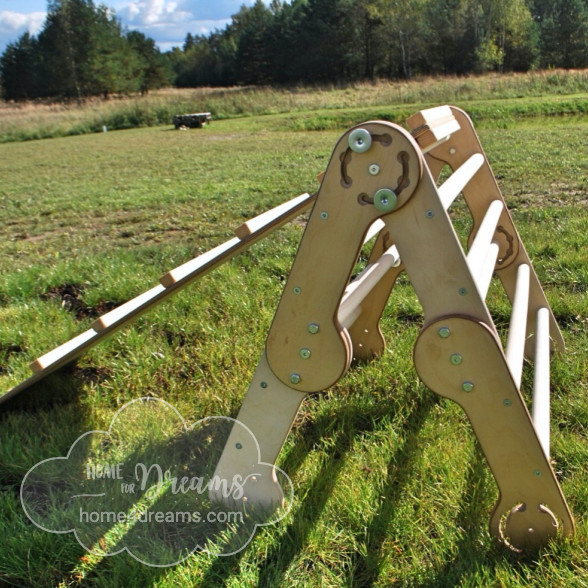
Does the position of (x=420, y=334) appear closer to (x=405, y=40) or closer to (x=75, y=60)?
(x=405, y=40)

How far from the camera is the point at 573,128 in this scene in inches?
491

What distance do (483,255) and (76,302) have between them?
2893 millimetres

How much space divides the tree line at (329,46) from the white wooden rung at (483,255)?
4742 centimetres

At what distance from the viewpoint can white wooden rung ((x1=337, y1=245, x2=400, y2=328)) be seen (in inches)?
79.8

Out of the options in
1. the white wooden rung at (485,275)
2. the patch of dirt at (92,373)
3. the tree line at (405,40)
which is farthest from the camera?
Answer: the tree line at (405,40)

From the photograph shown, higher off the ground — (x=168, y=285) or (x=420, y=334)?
(x=168, y=285)

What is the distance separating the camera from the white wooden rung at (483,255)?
5.89ft

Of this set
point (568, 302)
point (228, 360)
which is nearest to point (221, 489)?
point (228, 360)

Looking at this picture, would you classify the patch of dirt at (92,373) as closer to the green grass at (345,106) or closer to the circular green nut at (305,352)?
the circular green nut at (305,352)

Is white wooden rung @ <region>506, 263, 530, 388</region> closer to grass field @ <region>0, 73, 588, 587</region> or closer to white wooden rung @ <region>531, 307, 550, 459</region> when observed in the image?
white wooden rung @ <region>531, 307, 550, 459</region>

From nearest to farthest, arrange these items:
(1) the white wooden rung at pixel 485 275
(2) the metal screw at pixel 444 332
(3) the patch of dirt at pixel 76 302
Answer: (2) the metal screw at pixel 444 332 < (1) the white wooden rung at pixel 485 275 < (3) the patch of dirt at pixel 76 302

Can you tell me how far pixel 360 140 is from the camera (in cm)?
148

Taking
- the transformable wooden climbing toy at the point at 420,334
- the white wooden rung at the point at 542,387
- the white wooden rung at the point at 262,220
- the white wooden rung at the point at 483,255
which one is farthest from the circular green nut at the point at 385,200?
the white wooden rung at the point at 542,387

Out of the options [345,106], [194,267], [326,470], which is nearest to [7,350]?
[194,267]
